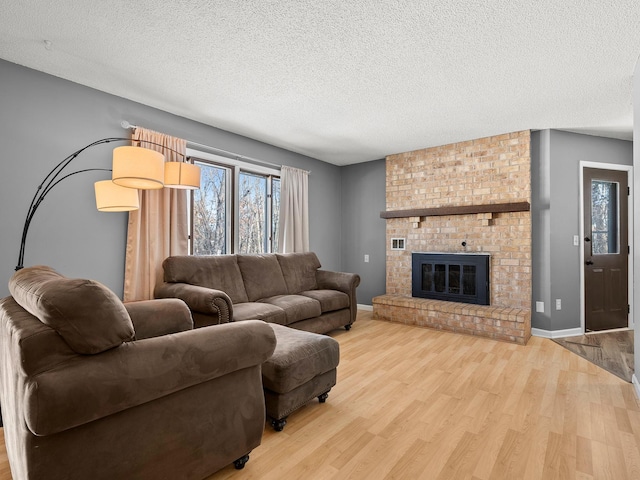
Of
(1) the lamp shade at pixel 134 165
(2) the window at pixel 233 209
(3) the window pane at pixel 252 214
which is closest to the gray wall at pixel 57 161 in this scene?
(2) the window at pixel 233 209

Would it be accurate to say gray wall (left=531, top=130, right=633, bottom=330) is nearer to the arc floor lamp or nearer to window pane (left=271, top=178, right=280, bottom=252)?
window pane (left=271, top=178, right=280, bottom=252)

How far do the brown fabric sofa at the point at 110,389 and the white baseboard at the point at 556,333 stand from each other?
389 centimetres

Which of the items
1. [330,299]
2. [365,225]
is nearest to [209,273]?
[330,299]

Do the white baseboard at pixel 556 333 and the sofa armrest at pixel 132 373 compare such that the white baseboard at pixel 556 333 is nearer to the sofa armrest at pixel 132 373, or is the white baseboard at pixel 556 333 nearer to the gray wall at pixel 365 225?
the gray wall at pixel 365 225

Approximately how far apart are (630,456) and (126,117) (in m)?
4.48

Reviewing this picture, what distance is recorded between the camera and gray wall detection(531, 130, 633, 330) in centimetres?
402

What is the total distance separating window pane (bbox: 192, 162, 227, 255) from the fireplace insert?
279 centimetres

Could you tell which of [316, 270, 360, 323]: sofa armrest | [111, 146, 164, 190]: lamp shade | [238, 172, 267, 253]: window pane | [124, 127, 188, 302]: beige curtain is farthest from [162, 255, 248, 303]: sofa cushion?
[111, 146, 164, 190]: lamp shade

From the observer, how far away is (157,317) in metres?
2.07

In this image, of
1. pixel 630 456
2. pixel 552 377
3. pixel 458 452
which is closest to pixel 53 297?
pixel 458 452

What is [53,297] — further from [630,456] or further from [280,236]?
[280,236]

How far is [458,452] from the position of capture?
1.76 meters

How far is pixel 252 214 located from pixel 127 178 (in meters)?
2.47

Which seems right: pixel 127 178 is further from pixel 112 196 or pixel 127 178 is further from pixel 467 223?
pixel 467 223
